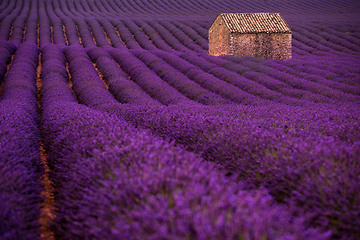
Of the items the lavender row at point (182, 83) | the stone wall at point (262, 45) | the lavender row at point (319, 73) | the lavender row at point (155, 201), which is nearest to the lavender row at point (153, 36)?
the stone wall at point (262, 45)

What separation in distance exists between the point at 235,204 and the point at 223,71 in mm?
12421

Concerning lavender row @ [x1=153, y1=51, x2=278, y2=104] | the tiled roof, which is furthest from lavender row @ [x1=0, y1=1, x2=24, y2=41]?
the tiled roof

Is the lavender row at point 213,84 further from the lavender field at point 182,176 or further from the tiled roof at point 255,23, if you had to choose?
the tiled roof at point 255,23

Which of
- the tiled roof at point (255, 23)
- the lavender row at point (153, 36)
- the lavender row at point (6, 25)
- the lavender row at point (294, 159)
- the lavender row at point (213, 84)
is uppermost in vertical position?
the lavender row at point (294, 159)

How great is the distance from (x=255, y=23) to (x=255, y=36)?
3.82ft

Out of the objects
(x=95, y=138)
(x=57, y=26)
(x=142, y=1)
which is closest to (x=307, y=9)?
(x=142, y=1)

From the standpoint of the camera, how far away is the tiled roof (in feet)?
62.7

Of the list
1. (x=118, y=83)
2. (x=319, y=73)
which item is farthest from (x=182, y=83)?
(x=319, y=73)

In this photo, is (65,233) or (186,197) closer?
(186,197)

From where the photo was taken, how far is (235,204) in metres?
1.70

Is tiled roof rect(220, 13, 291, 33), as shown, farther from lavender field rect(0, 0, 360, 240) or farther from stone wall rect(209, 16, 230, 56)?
lavender field rect(0, 0, 360, 240)

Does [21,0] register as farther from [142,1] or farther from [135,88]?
[135,88]

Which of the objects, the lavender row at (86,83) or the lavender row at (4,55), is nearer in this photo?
the lavender row at (86,83)

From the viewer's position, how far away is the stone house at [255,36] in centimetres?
1906
